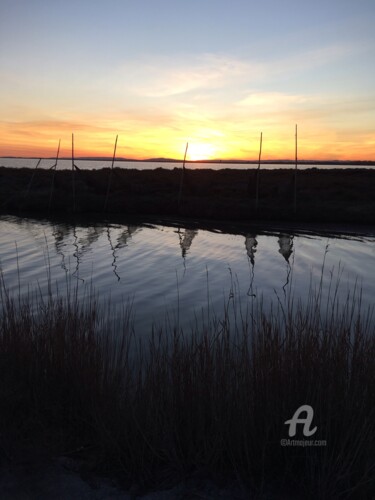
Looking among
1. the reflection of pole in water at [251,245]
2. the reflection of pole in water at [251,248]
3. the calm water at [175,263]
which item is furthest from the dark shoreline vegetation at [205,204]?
the reflection of pole in water at [251,248]

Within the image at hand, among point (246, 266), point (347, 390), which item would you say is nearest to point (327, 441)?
point (347, 390)

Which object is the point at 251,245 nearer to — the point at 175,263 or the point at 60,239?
the point at 175,263

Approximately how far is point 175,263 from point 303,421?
9378 millimetres

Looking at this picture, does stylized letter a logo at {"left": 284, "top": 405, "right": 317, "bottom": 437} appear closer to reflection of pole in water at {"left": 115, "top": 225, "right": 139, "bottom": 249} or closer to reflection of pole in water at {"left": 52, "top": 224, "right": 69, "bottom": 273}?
reflection of pole in water at {"left": 52, "top": 224, "right": 69, "bottom": 273}

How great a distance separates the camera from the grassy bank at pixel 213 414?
291cm

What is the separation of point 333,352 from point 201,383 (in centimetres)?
107

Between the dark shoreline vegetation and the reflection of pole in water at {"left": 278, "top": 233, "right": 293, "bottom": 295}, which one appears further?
the dark shoreline vegetation

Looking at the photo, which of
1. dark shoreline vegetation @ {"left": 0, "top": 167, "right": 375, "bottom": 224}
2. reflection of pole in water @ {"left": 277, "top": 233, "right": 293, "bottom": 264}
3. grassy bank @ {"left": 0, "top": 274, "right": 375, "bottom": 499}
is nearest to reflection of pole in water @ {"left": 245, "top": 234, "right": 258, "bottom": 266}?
reflection of pole in water @ {"left": 277, "top": 233, "right": 293, "bottom": 264}

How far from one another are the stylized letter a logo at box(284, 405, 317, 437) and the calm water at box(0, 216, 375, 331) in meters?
3.24

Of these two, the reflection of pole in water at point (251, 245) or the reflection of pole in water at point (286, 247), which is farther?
the reflection of pole in water at point (251, 245)

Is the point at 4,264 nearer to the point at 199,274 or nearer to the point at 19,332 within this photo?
the point at 199,274

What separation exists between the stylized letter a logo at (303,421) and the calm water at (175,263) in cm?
324

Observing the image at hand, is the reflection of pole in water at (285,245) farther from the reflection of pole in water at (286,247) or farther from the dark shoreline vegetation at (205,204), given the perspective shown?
the dark shoreline vegetation at (205,204)

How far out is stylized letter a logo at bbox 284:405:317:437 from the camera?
10.0ft
